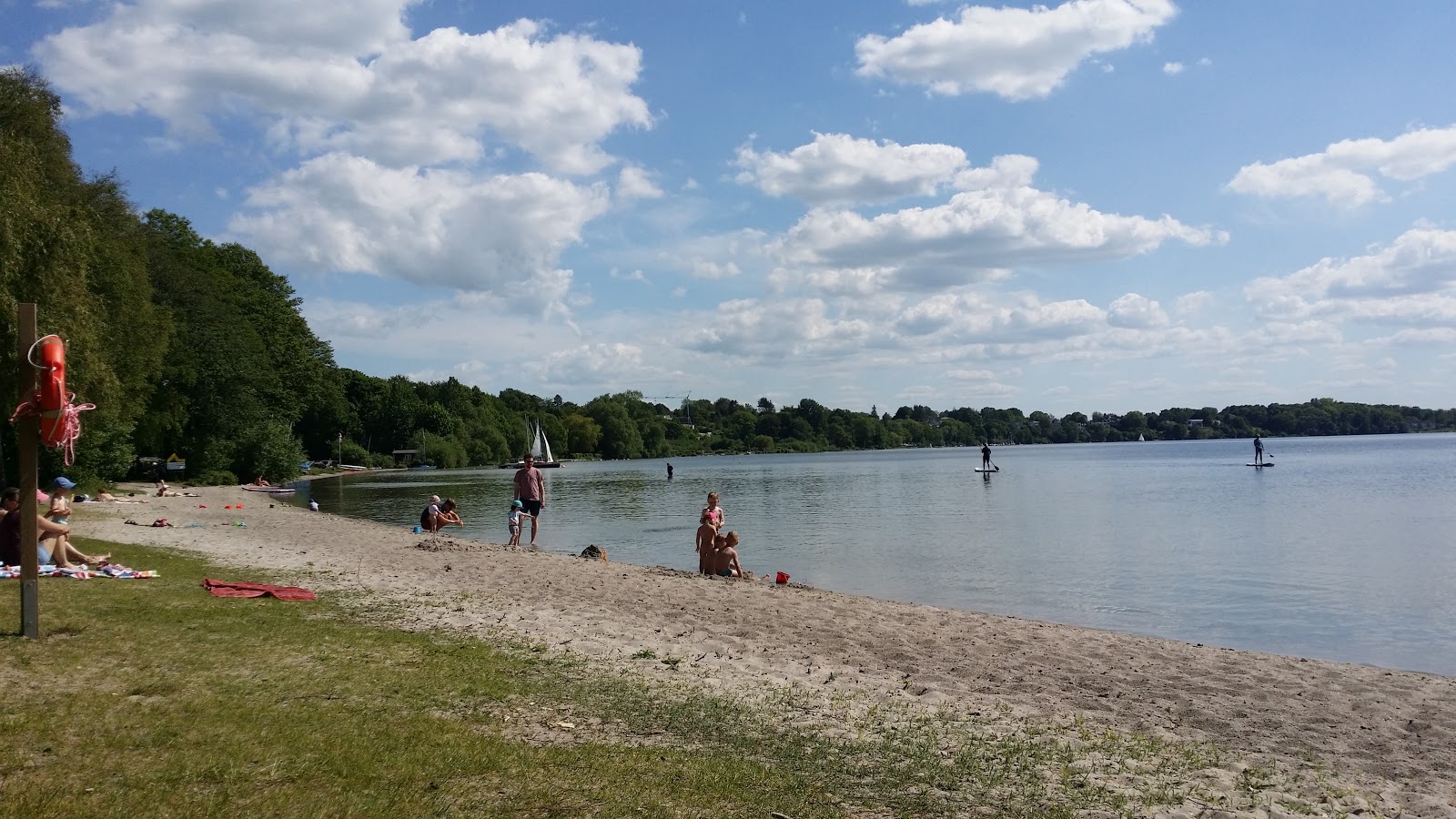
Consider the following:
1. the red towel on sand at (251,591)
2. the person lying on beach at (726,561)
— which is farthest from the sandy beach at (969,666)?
the red towel on sand at (251,591)

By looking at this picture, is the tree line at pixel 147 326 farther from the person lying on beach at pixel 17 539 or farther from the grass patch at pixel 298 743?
the grass patch at pixel 298 743

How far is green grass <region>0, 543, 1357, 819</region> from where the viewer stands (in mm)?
5117

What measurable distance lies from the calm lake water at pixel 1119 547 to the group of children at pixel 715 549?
2601 millimetres

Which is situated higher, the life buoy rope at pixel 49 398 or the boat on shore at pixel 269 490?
the life buoy rope at pixel 49 398

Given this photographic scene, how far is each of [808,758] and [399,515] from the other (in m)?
36.5

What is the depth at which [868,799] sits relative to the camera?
579 centimetres

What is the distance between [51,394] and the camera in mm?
8188

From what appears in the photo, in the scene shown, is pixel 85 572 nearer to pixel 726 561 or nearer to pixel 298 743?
pixel 298 743

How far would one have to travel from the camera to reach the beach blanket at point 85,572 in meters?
11.6

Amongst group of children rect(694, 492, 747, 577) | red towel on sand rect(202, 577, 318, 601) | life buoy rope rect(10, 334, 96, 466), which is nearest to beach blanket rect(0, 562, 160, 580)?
red towel on sand rect(202, 577, 318, 601)

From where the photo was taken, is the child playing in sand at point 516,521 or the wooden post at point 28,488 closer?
the wooden post at point 28,488

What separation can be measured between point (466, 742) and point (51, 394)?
505 centimetres

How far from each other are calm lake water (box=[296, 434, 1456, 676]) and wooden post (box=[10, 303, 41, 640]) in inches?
549

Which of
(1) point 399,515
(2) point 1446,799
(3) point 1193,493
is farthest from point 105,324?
(3) point 1193,493
